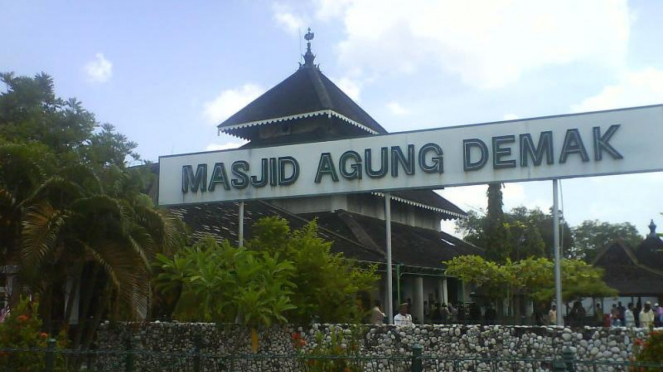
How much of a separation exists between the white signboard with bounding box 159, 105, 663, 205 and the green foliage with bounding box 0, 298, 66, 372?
716cm

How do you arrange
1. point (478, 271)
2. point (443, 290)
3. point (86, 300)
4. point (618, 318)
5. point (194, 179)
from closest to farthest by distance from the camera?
point (86, 300) < point (194, 179) < point (618, 318) < point (478, 271) < point (443, 290)

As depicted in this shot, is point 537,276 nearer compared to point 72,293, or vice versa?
point 72,293

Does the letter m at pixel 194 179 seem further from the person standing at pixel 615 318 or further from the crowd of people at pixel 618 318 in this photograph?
the person standing at pixel 615 318

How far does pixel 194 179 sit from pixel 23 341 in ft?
25.6

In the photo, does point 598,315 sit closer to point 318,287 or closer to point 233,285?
point 318,287

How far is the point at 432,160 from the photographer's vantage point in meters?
17.1

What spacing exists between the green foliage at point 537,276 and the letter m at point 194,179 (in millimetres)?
12343

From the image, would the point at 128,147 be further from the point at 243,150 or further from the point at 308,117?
the point at 308,117

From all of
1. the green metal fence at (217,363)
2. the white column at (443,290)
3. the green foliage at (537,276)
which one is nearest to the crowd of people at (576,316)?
the green foliage at (537,276)

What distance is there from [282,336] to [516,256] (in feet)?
90.9

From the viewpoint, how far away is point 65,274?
15.4 metres

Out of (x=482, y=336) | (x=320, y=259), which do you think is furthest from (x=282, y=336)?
(x=482, y=336)

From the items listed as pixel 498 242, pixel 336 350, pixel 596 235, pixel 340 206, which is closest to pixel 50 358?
pixel 336 350

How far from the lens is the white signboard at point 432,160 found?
15.6 m
